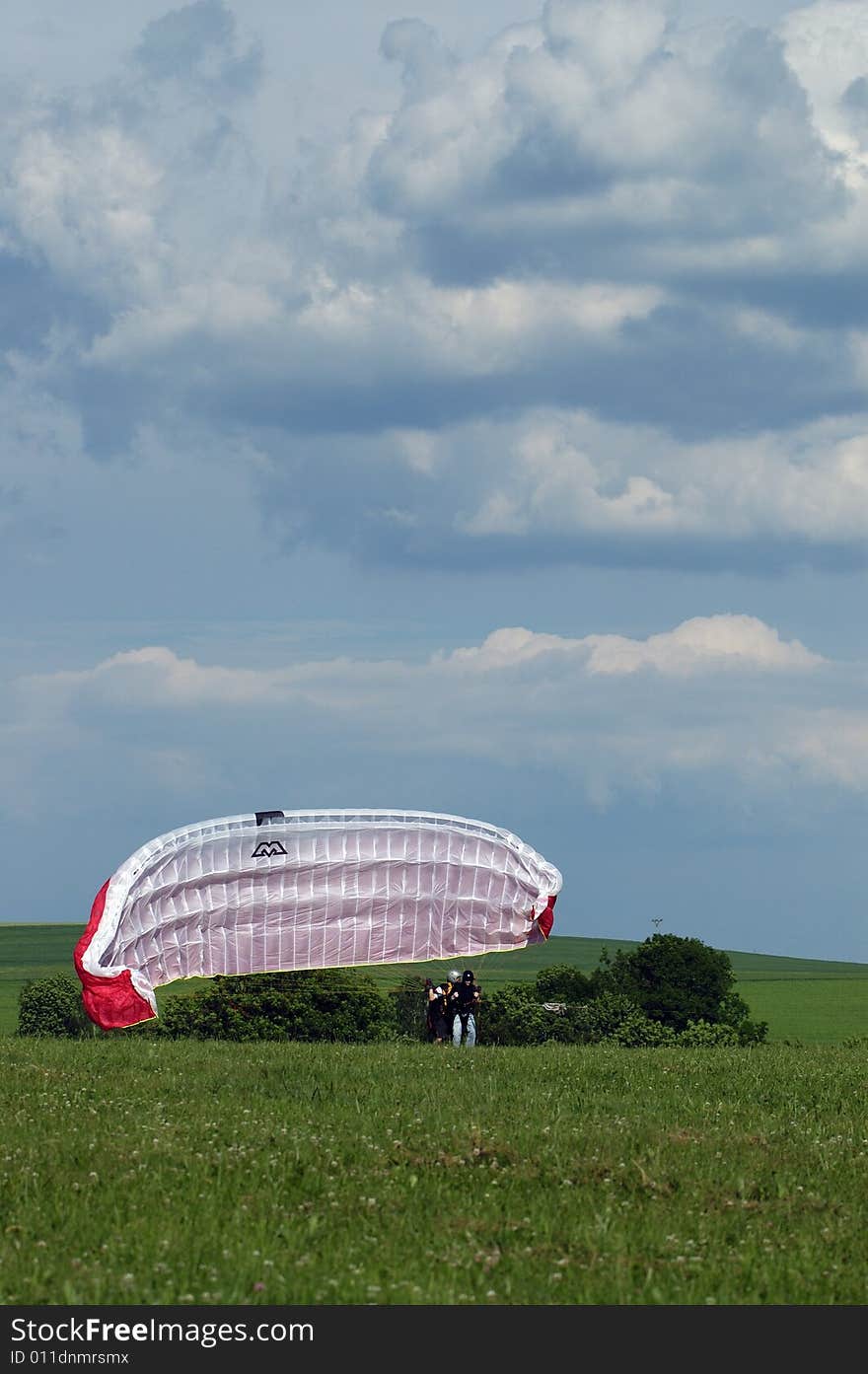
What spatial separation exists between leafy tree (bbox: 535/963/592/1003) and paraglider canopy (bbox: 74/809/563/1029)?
54.5 ft

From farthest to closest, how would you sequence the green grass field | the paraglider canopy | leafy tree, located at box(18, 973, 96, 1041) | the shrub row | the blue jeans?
1. the green grass field
2. leafy tree, located at box(18, 973, 96, 1041)
3. the shrub row
4. the blue jeans
5. the paraglider canopy

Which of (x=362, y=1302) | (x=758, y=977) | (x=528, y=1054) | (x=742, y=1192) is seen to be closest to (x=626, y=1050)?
(x=528, y=1054)

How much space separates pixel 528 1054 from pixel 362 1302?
1526 cm

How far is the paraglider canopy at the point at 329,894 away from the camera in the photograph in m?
29.6

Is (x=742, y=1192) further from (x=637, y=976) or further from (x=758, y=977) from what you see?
(x=758, y=977)

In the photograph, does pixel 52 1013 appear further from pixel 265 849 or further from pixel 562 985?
pixel 265 849

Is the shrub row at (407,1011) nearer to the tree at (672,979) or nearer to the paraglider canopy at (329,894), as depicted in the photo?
the tree at (672,979)

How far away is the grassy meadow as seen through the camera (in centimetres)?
1105

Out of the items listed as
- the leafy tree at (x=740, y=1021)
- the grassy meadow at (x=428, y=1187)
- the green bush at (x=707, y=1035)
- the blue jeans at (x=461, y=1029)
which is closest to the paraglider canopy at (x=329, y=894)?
the blue jeans at (x=461, y=1029)

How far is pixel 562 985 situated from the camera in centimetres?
4850

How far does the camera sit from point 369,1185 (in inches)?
549

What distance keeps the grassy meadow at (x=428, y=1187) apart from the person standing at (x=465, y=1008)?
31.3 feet

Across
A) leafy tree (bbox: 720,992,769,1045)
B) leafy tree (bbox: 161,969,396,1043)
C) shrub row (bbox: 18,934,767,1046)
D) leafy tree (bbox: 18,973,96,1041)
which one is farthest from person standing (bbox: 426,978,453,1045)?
leafy tree (bbox: 18,973,96,1041)

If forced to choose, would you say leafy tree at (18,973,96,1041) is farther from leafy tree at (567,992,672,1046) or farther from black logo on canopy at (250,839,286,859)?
black logo on canopy at (250,839,286,859)
